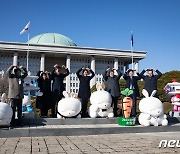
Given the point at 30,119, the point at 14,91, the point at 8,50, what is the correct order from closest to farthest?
the point at 14,91 → the point at 30,119 → the point at 8,50

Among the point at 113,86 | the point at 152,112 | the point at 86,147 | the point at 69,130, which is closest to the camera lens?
the point at 86,147

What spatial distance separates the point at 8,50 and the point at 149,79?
35391 mm

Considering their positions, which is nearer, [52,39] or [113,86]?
[113,86]

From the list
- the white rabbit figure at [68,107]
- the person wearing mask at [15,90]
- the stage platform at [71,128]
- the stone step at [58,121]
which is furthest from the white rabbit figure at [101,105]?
the person wearing mask at [15,90]

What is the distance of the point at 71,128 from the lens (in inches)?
267

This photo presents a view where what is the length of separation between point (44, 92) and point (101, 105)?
2.11 m

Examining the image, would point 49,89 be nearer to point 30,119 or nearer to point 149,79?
point 30,119

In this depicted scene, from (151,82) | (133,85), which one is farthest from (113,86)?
(151,82)

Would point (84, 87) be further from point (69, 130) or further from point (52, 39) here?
point (52, 39)

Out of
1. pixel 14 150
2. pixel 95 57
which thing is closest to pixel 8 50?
pixel 95 57

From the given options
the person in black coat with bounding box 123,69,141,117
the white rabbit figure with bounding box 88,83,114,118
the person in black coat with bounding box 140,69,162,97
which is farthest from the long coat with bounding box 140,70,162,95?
the white rabbit figure with bounding box 88,83,114,118

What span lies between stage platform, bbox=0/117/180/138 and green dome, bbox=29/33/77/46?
129 ft

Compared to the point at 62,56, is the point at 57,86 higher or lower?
lower

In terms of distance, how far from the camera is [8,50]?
132ft
